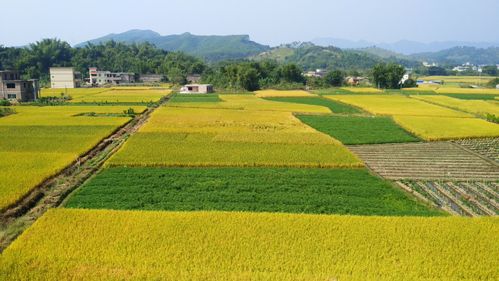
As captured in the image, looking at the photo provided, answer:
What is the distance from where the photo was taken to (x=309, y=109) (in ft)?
153

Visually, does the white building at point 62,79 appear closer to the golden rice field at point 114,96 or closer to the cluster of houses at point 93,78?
the cluster of houses at point 93,78

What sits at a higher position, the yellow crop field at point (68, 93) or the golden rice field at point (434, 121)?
the yellow crop field at point (68, 93)

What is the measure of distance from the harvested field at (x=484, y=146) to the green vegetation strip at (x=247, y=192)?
1028 centimetres

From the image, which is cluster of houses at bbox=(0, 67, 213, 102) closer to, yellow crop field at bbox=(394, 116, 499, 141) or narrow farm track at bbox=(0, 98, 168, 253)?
narrow farm track at bbox=(0, 98, 168, 253)

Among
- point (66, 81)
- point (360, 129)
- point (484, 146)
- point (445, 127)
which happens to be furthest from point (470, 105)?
point (66, 81)

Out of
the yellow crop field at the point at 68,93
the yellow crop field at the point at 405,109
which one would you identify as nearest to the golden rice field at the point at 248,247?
the yellow crop field at the point at 405,109

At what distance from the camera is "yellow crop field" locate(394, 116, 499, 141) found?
30.3 metres

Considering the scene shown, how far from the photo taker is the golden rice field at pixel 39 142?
1756 cm

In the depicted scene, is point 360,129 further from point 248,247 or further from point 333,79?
point 333,79

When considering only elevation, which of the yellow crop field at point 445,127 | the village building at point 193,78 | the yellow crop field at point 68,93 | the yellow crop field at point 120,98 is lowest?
the yellow crop field at point 445,127

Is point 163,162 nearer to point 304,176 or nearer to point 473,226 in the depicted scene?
point 304,176

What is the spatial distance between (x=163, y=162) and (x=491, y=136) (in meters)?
24.3

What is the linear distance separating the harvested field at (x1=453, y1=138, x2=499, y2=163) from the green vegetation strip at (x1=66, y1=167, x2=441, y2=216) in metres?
10.3

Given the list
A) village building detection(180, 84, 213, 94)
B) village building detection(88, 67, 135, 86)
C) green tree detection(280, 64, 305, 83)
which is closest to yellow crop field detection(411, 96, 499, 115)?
green tree detection(280, 64, 305, 83)
